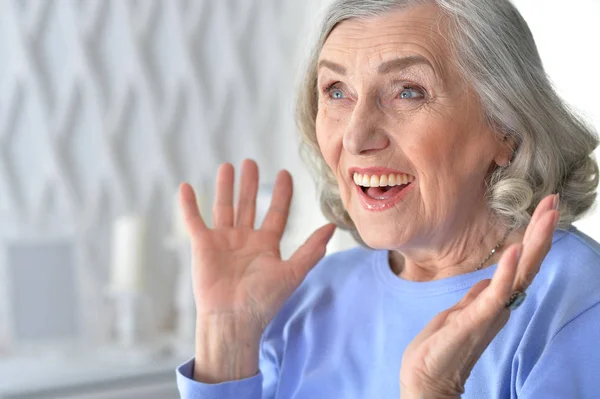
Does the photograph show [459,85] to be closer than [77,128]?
Yes

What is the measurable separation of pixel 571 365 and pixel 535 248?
16cm

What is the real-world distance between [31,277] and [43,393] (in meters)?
0.33

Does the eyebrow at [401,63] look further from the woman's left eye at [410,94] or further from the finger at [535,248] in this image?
the finger at [535,248]

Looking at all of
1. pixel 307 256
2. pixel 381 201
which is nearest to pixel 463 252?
pixel 381 201

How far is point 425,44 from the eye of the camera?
100cm

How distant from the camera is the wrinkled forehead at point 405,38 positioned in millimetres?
1000

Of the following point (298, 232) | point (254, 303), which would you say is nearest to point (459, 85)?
Answer: point (254, 303)

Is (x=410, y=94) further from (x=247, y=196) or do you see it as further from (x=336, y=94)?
(x=247, y=196)

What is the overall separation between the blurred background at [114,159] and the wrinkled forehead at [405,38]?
3.24ft

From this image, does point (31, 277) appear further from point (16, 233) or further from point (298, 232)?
point (298, 232)

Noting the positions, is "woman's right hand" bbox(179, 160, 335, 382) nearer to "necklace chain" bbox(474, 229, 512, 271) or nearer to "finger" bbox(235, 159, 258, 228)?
"finger" bbox(235, 159, 258, 228)

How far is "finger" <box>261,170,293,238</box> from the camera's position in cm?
124

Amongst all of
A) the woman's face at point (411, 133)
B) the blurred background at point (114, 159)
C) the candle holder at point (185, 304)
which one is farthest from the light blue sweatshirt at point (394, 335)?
the candle holder at point (185, 304)

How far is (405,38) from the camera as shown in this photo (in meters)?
1.00
